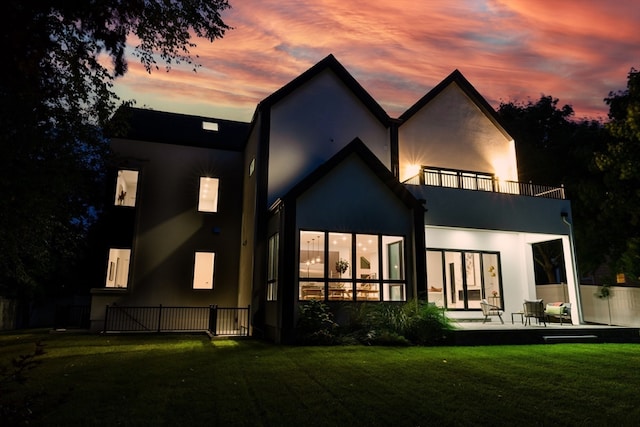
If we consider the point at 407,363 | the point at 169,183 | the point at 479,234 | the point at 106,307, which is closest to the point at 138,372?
the point at 407,363

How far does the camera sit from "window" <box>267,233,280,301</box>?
11961 mm

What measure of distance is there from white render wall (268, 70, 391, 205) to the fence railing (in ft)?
15.1

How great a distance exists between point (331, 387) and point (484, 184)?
41.1ft

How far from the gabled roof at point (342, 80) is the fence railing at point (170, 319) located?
25.9 feet

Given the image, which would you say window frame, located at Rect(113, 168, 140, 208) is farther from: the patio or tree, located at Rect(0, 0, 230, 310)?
the patio

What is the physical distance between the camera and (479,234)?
15.8m

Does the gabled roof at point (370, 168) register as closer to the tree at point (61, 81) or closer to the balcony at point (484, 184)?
the balcony at point (484, 184)

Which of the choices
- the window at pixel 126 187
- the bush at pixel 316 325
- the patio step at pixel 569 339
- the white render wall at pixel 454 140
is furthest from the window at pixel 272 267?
the patio step at pixel 569 339

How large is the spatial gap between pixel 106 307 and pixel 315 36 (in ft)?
34.7

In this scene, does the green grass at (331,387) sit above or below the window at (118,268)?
below

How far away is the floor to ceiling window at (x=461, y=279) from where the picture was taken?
15156 mm

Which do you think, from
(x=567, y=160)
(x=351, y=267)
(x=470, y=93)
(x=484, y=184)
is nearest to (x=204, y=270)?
(x=351, y=267)

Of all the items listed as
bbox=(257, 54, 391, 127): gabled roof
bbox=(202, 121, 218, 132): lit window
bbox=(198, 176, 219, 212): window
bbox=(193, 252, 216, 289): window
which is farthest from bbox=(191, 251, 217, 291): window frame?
bbox=(257, 54, 391, 127): gabled roof

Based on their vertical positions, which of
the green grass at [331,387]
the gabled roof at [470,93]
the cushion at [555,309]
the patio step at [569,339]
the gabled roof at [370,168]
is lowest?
the green grass at [331,387]
